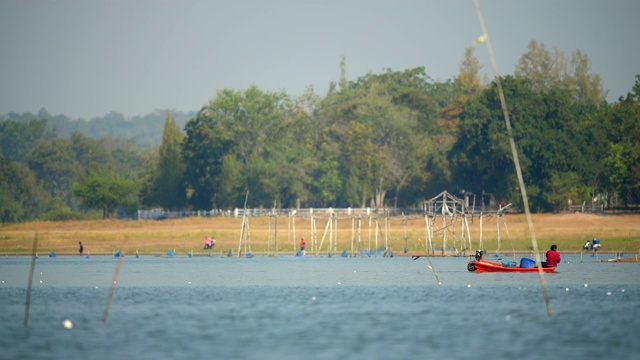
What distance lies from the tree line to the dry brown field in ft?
30.3

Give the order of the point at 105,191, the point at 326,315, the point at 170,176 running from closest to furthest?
the point at 326,315 < the point at 170,176 < the point at 105,191

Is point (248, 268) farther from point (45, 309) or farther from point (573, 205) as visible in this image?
point (573, 205)

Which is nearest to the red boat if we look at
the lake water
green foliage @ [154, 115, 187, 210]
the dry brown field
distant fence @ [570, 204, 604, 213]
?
the lake water

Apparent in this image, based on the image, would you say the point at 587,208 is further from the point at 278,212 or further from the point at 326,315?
the point at 326,315

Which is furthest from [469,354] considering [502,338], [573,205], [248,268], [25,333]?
[573,205]

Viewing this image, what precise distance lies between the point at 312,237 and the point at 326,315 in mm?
61852

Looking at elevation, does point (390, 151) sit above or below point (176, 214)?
above

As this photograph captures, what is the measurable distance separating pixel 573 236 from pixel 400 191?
54619 mm

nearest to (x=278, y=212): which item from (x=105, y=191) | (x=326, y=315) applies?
(x=105, y=191)

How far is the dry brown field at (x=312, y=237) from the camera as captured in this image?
102 meters

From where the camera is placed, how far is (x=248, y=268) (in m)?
80.9

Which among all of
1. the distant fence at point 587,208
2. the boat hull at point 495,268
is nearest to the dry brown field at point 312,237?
the distant fence at point 587,208

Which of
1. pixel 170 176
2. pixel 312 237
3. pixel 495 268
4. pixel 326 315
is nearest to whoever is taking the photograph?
pixel 326 315

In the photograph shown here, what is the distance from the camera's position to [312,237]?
10500cm
